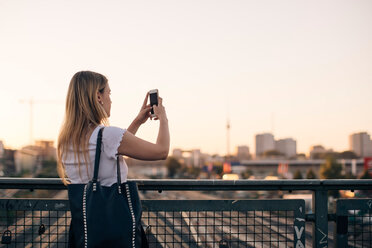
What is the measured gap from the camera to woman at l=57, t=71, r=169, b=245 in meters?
2.30

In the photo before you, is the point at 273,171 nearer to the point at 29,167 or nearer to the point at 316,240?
the point at 29,167

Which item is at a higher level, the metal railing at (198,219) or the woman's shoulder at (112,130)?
the woman's shoulder at (112,130)

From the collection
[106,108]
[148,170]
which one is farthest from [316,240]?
[148,170]

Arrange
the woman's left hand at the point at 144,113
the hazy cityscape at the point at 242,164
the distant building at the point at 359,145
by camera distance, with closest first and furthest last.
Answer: the woman's left hand at the point at 144,113 < the hazy cityscape at the point at 242,164 < the distant building at the point at 359,145

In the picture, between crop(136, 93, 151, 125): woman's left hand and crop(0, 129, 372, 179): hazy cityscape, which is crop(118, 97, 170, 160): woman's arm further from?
crop(0, 129, 372, 179): hazy cityscape

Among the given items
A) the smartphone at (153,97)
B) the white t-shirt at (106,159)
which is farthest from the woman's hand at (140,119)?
the white t-shirt at (106,159)

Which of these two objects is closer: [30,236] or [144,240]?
[144,240]

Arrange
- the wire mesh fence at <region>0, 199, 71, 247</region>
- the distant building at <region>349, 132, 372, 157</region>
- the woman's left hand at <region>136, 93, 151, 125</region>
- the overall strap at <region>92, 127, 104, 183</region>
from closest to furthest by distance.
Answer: the overall strap at <region>92, 127, 104, 183</region>
the woman's left hand at <region>136, 93, 151, 125</region>
the wire mesh fence at <region>0, 199, 71, 247</region>
the distant building at <region>349, 132, 372, 157</region>

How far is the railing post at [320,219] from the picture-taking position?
317 centimetres

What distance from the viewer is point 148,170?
6964 inches

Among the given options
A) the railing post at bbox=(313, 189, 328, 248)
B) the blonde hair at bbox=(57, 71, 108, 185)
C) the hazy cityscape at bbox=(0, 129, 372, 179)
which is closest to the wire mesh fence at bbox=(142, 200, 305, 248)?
the railing post at bbox=(313, 189, 328, 248)

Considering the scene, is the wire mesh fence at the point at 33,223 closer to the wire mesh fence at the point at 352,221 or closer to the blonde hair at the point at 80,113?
the blonde hair at the point at 80,113

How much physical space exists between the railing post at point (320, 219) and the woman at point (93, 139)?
5.09ft

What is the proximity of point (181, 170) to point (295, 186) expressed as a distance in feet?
462
